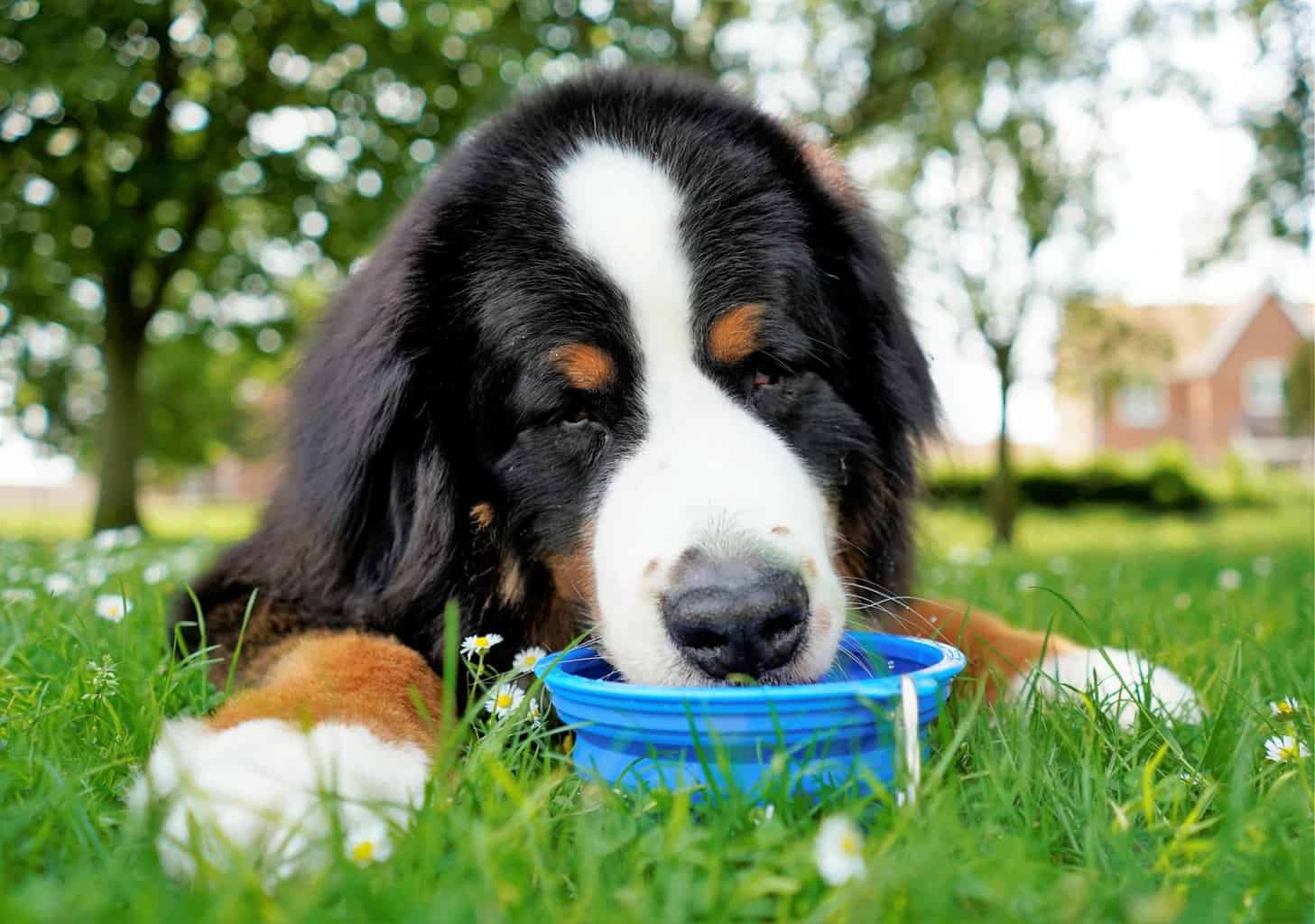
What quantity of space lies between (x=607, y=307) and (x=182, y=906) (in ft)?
5.37

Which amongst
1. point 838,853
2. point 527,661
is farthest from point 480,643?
point 838,853

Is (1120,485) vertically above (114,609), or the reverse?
(114,609)

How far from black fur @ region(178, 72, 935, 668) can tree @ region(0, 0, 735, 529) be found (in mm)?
7615

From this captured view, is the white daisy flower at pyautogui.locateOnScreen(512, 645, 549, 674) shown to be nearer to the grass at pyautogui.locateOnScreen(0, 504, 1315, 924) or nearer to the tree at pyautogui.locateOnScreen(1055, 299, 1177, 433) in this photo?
the grass at pyautogui.locateOnScreen(0, 504, 1315, 924)

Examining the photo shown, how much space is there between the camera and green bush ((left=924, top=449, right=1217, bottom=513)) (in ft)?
90.0

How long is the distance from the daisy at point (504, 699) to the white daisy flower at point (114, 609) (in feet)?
4.71

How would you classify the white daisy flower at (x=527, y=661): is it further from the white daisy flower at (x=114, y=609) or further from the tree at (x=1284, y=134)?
the tree at (x=1284, y=134)

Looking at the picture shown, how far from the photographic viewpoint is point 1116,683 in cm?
252

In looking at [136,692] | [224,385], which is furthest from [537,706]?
[224,385]

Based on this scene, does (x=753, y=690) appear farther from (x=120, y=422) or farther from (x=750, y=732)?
(x=120, y=422)

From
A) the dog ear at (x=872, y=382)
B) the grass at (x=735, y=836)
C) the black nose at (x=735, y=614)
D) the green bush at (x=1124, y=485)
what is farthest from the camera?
the green bush at (x=1124, y=485)

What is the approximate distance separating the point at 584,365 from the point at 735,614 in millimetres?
853

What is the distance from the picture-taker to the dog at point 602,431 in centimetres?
211

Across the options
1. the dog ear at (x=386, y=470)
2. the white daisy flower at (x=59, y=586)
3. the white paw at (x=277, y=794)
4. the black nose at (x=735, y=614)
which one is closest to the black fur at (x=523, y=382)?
the dog ear at (x=386, y=470)
